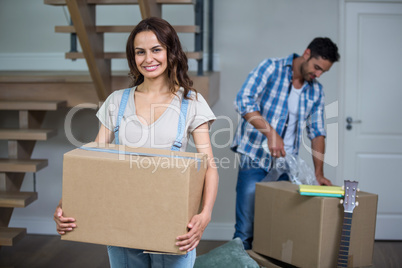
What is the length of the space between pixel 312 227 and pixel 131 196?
1.02 meters

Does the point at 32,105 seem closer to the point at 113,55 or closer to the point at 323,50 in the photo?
the point at 113,55

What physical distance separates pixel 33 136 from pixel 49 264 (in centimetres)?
88

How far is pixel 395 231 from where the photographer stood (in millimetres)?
3742

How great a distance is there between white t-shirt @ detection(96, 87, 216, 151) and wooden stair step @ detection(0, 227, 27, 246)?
5.02 ft

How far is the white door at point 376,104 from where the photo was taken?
3.61m

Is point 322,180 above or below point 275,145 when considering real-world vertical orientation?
below

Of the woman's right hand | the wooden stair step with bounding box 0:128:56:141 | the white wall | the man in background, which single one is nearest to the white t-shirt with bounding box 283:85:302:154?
the man in background

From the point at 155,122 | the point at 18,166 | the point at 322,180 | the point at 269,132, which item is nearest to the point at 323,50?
the point at 269,132

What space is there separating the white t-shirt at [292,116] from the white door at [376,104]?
1299 mm

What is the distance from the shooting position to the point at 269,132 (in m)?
2.33

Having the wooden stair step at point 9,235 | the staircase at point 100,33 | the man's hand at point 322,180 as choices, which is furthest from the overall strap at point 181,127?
A: the wooden stair step at point 9,235

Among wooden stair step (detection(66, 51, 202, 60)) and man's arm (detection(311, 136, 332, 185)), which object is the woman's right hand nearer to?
wooden stair step (detection(66, 51, 202, 60))

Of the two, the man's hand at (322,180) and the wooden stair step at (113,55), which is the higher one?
the wooden stair step at (113,55)

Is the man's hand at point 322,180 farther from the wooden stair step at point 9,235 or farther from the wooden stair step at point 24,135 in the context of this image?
the wooden stair step at point 9,235
